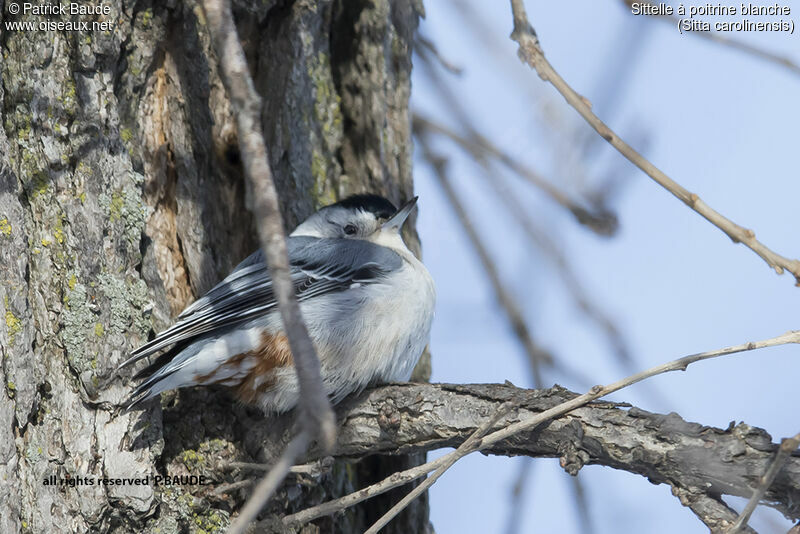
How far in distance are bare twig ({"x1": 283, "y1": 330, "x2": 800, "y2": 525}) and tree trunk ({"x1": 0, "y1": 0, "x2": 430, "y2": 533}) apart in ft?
1.14

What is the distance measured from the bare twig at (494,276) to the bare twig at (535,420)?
0.97m

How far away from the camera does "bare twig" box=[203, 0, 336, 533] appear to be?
1179mm

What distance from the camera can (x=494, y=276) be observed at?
11.0 ft

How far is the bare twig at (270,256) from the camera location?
3.87 ft

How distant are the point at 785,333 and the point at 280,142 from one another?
1.87 meters

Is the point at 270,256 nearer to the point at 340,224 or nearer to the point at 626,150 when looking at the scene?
the point at 626,150

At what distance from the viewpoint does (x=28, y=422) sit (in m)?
2.14

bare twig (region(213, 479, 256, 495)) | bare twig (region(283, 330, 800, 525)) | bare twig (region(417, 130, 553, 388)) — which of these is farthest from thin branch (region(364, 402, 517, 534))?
bare twig (region(417, 130, 553, 388))

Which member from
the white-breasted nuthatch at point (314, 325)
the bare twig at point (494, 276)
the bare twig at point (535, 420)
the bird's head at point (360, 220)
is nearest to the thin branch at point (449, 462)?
the bare twig at point (535, 420)

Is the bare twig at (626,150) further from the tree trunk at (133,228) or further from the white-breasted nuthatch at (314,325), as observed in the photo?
the tree trunk at (133,228)

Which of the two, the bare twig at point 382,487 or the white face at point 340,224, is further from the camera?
the white face at point 340,224

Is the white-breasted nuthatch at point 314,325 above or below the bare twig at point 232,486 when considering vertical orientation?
above

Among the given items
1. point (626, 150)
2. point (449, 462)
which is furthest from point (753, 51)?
point (449, 462)

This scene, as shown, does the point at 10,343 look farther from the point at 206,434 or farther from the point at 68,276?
the point at 206,434
